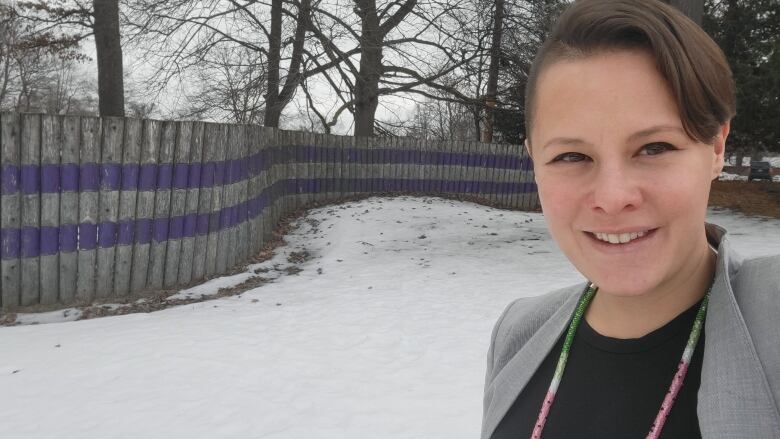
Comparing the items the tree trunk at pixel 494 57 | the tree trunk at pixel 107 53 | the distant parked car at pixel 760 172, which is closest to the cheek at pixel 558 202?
the tree trunk at pixel 107 53

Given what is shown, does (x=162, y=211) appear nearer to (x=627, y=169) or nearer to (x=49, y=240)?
(x=49, y=240)

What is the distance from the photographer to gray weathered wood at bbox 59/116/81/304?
6199 mm

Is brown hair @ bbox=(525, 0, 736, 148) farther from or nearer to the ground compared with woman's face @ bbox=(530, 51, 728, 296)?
farther from the ground

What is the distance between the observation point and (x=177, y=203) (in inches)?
290

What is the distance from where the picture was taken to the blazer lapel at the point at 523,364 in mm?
1359

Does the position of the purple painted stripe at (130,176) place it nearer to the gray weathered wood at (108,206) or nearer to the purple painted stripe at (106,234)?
the gray weathered wood at (108,206)

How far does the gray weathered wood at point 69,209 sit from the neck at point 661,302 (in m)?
6.35

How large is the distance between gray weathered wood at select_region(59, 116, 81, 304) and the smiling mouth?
6329mm

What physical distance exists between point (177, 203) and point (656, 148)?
23.2 ft

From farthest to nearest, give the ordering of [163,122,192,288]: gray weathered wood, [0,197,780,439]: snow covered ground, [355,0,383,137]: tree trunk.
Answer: [355,0,383,137]: tree trunk < [163,122,192,288]: gray weathered wood < [0,197,780,439]: snow covered ground

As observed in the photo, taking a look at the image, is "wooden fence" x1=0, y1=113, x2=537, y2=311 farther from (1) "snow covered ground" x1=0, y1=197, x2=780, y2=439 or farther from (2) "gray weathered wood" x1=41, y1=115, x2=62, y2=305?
(1) "snow covered ground" x1=0, y1=197, x2=780, y2=439

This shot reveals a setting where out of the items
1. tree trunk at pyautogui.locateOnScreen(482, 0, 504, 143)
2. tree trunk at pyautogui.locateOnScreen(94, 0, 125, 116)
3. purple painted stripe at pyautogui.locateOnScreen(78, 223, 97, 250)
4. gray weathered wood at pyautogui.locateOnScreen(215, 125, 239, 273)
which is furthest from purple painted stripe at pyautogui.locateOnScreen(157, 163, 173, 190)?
tree trunk at pyautogui.locateOnScreen(482, 0, 504, 143)

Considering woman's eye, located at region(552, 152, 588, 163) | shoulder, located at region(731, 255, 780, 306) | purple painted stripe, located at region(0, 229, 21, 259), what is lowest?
purple painted stripe, located at region(0, 229, 21, 259)

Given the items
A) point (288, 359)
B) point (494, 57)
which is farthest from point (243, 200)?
point (494, 57)
